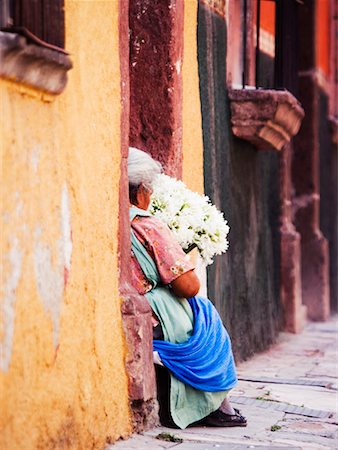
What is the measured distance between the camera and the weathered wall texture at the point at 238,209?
26.0 ft

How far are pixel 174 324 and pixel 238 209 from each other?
11.1 feet

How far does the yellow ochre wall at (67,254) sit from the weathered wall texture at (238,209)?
8.73ft

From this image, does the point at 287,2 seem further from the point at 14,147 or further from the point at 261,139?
the point at 14,147

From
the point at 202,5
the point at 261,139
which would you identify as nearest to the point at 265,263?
the point at 261,139

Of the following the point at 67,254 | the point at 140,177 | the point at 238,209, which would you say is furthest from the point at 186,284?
the point at 238,209

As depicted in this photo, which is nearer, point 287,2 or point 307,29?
point 287,2

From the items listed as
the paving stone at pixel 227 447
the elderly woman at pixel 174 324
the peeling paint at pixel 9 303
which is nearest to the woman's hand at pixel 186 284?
the elderly woman at pixel 174 324

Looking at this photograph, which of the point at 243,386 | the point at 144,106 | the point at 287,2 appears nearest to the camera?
A: the point at 144,106

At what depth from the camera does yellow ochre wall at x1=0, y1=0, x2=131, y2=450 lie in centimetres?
411

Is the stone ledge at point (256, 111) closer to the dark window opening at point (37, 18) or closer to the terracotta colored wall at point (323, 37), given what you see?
the dark window opening at point (37, 18)

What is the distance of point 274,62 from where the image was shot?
10016 mm

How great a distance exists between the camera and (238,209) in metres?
8.98

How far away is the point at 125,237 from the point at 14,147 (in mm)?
1333

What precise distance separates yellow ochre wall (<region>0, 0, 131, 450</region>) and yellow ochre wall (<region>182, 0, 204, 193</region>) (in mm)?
2036
